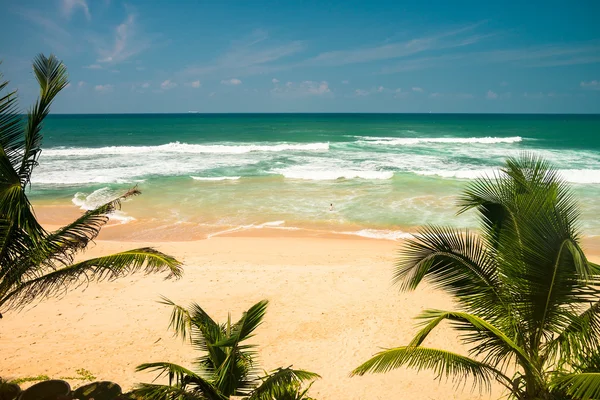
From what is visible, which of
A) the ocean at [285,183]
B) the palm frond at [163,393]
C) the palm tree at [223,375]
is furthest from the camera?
the ocean at [285,183]

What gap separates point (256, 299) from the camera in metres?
10.4

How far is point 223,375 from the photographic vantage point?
4.32m

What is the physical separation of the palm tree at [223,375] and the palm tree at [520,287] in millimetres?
774

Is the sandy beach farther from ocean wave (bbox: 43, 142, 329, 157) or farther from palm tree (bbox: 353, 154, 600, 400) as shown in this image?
ocean wave (bbox: 43, 142, 329, 157)

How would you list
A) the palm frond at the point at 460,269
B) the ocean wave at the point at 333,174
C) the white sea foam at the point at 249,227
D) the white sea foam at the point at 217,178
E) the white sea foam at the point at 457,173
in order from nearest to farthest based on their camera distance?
the palm frond at the point at 460,269
the white sea foam at the point at 249,227
the white sea foam at the point at 217,178
the white sea foam at the point at 457,173
the ocean wave at the point at 333,174

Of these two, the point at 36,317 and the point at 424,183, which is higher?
the point at 424,183

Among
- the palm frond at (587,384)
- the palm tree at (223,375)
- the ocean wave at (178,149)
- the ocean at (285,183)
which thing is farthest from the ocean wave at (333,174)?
the palm frond at (587,384)

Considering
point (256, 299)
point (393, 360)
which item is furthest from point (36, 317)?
point (393, 360)

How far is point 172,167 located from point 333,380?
27.3 metres

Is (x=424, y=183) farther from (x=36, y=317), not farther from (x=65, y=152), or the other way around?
(x=65, y=152)

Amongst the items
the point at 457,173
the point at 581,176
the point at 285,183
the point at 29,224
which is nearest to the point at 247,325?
the point at 29,224

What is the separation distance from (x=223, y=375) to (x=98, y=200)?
18884 millimetres

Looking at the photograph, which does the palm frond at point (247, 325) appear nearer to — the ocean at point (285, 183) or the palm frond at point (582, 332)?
the palm frond at point (582, 332)

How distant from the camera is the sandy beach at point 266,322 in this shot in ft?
24.7
